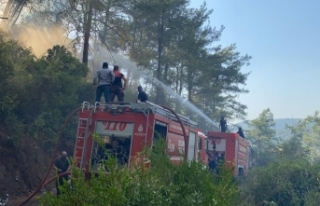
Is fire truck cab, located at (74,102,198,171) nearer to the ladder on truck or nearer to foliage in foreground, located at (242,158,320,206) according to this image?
the ladder on truck

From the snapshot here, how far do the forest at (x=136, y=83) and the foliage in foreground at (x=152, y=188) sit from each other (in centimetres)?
1

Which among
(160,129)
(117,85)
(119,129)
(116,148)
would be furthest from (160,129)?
(117,85)

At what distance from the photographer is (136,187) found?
3604mm

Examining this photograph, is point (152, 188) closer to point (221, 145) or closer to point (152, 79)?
point (221, 145)

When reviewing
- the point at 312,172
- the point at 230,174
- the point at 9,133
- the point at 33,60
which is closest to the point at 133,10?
the point at 33,60

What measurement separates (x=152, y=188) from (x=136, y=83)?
1015 inches

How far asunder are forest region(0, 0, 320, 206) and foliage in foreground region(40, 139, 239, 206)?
0.01 meters

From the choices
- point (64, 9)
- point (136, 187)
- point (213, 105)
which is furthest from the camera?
point (213, 105)

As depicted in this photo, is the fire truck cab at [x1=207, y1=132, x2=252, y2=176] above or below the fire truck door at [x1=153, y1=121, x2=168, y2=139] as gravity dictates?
above

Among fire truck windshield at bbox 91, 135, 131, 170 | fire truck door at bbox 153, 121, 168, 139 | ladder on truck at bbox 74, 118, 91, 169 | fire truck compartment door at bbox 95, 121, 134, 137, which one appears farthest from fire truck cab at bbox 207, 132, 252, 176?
ladder on truck at bbox 74, 118, 91, 169

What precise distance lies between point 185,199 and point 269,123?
51.8 metres

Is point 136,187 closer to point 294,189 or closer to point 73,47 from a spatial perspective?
point 294,189

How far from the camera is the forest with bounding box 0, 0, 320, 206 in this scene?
4.31 meters

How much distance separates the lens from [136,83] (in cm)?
2934
